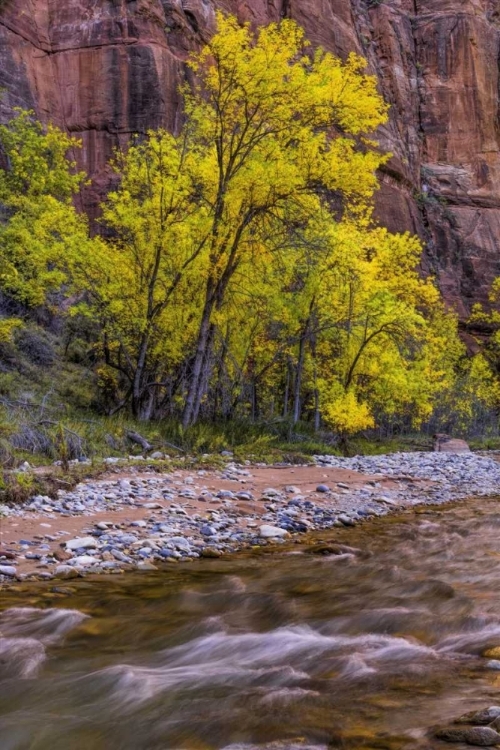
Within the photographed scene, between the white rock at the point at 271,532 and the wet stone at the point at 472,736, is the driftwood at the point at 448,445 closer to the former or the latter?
the white rock at the point at 271,532

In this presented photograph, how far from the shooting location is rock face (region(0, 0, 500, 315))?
122 feet

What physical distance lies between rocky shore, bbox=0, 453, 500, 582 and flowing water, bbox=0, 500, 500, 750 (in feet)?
1.72

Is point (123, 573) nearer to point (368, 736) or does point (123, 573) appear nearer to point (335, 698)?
point (335, 698)

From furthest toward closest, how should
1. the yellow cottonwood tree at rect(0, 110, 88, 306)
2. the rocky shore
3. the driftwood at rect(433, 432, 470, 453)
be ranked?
the driftwood at rect(433, 432, 470, 453)
the yellow cottonwood tree at rect(0, 110, 88, 306)
the rocky shore

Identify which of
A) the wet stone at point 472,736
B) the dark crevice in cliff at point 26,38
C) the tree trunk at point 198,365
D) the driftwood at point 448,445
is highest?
the dark crevice in cliff at point 26,38

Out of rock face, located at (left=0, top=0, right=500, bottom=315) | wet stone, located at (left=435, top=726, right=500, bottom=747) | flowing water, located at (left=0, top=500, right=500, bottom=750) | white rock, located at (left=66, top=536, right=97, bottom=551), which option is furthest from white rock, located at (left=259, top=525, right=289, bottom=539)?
rock face, located at (left=0, top=0, right=500, bottom=315)

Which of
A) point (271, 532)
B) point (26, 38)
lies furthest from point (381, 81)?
point (271, 532)

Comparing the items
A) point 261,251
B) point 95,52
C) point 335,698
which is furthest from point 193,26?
point 335,698

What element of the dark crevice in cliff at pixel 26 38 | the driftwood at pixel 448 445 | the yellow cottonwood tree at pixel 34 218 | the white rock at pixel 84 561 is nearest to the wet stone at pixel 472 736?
the white rock at pixel 84 561

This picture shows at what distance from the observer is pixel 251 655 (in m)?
3.90

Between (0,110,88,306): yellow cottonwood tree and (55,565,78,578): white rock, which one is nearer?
(55,565,78,578): white rock

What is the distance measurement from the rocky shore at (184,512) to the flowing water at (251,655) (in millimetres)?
525

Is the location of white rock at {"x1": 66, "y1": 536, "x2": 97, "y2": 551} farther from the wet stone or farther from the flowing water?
the wet stone

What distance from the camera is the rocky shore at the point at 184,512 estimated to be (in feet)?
19.0
